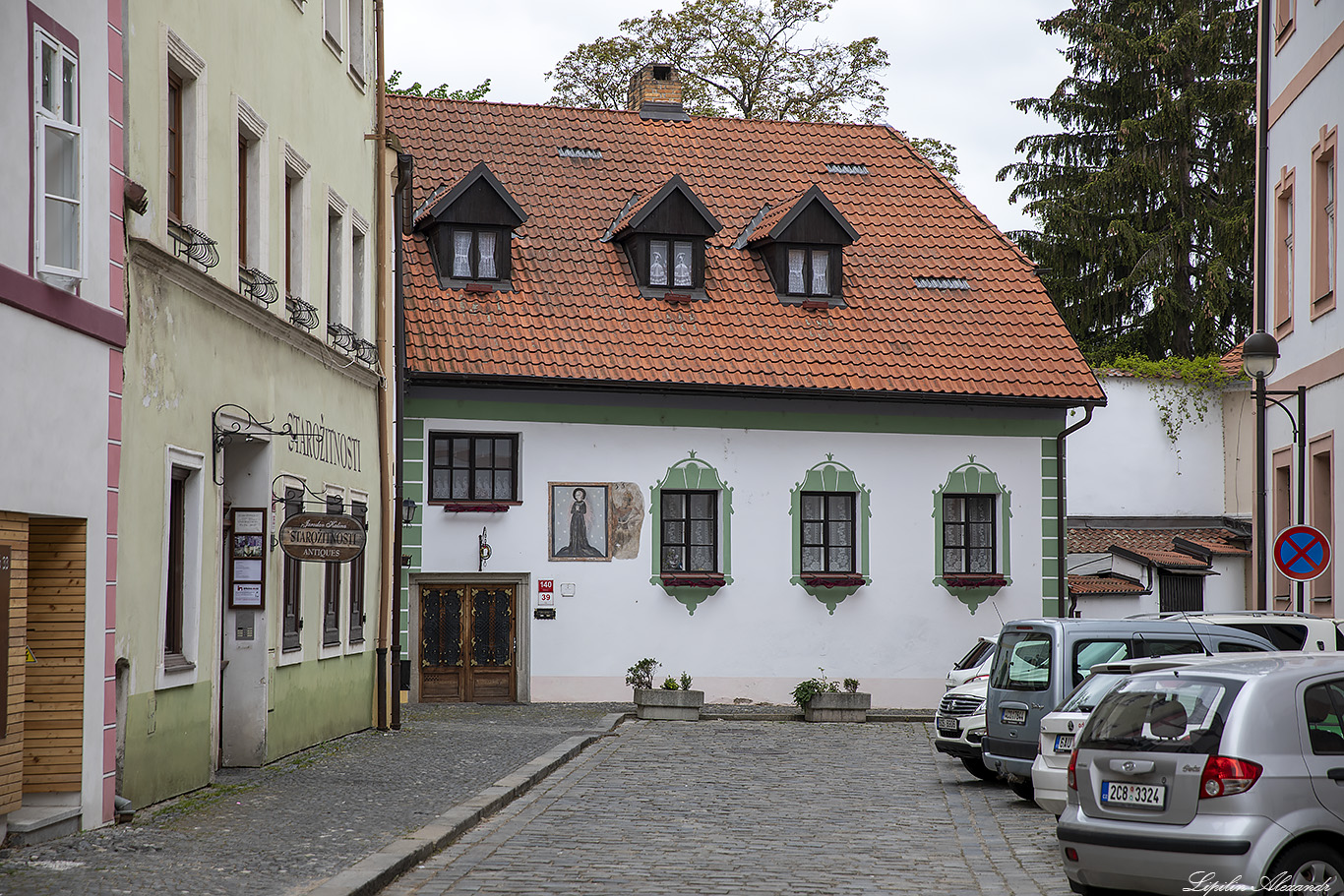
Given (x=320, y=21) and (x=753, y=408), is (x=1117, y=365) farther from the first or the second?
(x=320, y=21)

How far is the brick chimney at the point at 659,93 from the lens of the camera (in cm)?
3381

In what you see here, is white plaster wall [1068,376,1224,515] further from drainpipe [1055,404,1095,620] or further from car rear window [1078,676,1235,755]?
car rear window [1078,676,1235,755]

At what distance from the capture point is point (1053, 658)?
14812mm

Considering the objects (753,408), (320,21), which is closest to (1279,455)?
(753,408)

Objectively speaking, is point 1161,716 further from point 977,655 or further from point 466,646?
point 466,646

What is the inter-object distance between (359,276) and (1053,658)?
10982 mm

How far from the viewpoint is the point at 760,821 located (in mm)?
13320

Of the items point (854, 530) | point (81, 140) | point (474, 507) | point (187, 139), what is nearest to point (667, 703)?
point (474, 507)

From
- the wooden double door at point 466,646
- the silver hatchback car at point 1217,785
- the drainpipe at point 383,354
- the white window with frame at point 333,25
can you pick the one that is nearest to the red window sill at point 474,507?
the wooden double door at point 466,646

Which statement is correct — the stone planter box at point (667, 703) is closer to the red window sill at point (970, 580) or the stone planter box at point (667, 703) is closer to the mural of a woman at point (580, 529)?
the mural of a woman at point (580, 529)

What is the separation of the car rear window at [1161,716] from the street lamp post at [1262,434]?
31.3ft

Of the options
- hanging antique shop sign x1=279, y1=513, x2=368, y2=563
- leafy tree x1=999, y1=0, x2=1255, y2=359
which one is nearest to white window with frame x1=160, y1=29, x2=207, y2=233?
hanging antique shop sign x1=279, y1=513, x2=368, y2=563

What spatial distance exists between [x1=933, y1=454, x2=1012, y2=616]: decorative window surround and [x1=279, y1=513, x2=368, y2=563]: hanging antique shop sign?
1509 cm

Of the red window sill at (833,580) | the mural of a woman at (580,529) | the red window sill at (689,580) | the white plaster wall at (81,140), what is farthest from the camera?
the red window sill at (833,580)
